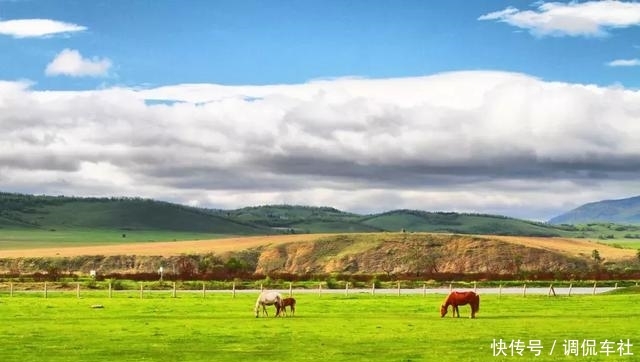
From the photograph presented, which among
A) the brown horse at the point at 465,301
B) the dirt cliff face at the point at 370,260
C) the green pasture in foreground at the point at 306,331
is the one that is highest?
the dirt cliff face at the point at 370,260

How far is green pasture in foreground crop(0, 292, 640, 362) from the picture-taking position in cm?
3584

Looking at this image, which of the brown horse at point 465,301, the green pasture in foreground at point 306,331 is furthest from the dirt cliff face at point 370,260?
the brown horse at point 465,301

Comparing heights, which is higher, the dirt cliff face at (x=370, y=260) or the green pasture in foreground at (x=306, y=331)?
the dirt cliff face at (x=370, y=260)

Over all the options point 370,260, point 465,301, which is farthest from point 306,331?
point 370,260

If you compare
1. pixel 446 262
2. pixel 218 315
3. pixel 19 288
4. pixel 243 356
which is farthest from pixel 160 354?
pixel 446 262

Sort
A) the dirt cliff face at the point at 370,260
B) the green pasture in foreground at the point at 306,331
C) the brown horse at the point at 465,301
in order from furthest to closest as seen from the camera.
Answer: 1. the dirt cliff face at the point at 370,260
2. the brown horse at the point at 465,301
3. the green pasture in foreground at the point at 306,331

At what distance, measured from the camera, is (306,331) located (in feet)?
150

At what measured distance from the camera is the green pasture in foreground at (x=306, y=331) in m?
35.8

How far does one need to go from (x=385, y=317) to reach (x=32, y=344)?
23653 millimetres

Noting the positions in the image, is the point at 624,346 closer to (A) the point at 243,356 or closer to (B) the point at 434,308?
(A) the point at 243,356

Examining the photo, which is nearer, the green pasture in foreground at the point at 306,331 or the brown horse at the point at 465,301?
the green pasture in foreground at the point at 306,331

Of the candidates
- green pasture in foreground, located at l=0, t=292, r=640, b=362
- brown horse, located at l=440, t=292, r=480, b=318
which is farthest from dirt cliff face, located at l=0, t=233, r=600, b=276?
brown horse, located at l=440, t=292, r=480, b=318

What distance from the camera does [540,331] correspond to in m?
45.3

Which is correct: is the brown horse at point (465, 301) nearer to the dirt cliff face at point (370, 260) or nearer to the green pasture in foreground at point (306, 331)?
the green pasture in foreground at point (306, 331)
